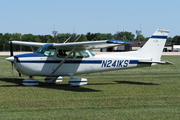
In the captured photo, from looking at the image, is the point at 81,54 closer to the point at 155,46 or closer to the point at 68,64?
the point at 68,64

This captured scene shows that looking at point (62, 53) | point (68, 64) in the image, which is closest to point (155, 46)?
point (68, 64)

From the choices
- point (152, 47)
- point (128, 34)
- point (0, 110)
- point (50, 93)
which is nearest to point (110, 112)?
point (0, 110)

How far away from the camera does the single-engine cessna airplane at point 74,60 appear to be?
11398mm

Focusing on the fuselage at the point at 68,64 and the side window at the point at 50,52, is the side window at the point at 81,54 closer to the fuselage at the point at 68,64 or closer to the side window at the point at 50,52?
the fuselage at the point at 68,64

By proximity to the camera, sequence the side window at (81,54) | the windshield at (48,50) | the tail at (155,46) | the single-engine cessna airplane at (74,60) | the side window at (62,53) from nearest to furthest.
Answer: the single-engine cessna airplane at (74,60)
the windshield at (48,50)
the side window at (62,53)
the side window at (81,54)
the tail at (155,46)

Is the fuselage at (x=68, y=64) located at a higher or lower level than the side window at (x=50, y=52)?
lower

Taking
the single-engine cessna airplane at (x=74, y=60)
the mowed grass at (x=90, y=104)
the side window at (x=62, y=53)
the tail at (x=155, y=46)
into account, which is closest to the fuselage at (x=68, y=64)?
the single-engine cessna airplane at (x=74, y=60)

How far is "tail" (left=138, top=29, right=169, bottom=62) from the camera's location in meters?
13.1

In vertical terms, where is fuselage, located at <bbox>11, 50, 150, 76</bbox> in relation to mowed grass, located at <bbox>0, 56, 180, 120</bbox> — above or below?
above

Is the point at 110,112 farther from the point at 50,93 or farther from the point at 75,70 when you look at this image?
the point at 75,70

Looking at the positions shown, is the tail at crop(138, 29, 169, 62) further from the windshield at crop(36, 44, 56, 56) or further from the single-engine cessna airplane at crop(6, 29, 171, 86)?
the windshield at crop(36, 44, 56, 56)

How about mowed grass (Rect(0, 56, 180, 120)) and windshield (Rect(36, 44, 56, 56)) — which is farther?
windshield (Rect(36, 44, 56, 56))

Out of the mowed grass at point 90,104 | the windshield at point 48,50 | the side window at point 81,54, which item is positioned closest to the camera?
the mowed grass at point 90,104

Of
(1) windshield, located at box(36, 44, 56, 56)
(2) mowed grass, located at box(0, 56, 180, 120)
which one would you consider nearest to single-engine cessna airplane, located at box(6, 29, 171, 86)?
(1) windshield, located at box(36, 44, 56, 56)
